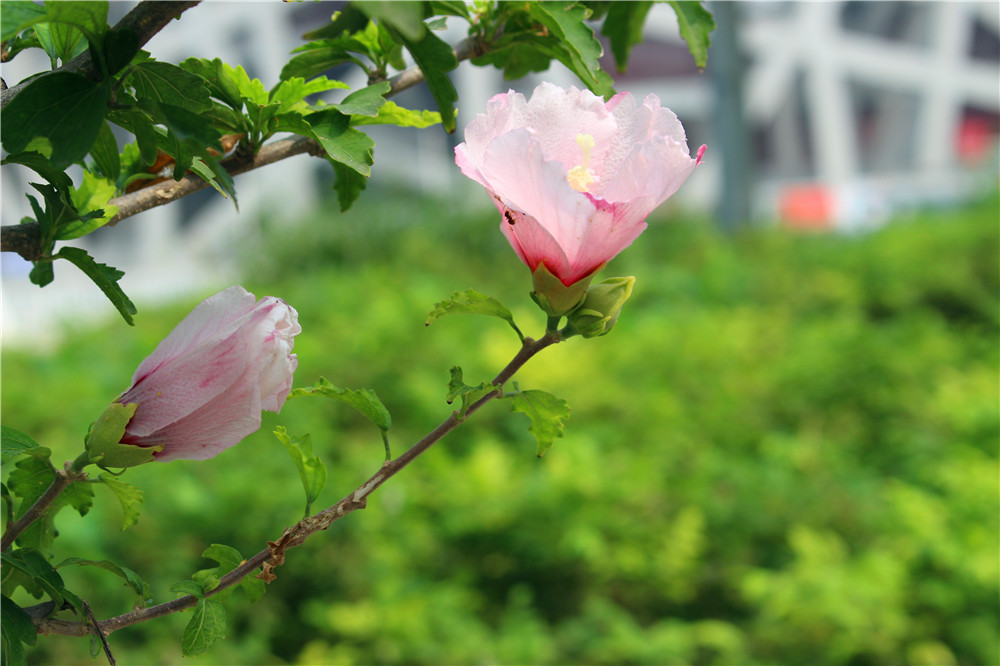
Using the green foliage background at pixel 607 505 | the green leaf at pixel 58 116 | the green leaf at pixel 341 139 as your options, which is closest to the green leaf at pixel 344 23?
the green leaf at pixel 341 139

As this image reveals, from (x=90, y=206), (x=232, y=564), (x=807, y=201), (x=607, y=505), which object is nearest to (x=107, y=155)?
(x=90, y=206)

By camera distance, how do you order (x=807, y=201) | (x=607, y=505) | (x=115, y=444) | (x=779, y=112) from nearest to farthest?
(x=115, y=444), (x=607, y=505), (x=807, y=201), (x=779, y=112)

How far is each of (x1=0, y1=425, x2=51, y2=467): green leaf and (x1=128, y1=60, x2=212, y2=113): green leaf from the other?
0.62 feet

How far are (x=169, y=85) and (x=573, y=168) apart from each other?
0.63ft

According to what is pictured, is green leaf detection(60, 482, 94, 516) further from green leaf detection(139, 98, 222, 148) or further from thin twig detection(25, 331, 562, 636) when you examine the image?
green leaf detection(139, 98, 222, 148)

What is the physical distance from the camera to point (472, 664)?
151cm

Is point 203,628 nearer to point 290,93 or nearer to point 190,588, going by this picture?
point 190,588

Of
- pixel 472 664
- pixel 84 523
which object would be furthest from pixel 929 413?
pixel 84 523

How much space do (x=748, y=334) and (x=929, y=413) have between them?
687 millimetres

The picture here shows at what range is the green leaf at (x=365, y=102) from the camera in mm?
450

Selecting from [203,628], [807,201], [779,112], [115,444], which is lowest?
[807,201]

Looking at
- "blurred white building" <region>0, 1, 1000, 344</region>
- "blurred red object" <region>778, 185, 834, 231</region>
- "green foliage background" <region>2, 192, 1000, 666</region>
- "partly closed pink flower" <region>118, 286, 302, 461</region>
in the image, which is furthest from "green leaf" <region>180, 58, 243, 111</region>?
"blurred red object" <region>778, 185, 834, 231</region>

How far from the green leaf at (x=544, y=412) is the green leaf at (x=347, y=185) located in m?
0.18

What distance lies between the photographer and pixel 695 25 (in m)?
0.54
